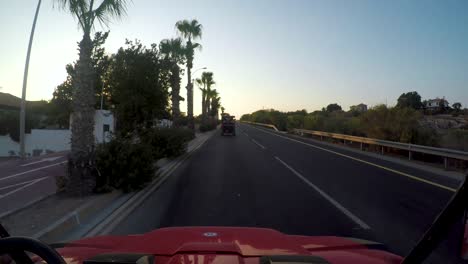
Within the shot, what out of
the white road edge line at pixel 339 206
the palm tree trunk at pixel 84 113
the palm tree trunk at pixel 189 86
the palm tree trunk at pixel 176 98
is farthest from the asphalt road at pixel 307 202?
the palm tree trunk at pixel 189 86

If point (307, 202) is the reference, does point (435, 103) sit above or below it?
above

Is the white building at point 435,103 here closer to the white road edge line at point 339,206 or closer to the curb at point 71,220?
the white road edge line at point 339,206

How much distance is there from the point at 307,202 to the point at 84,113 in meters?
6.17

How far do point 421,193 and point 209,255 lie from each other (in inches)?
445

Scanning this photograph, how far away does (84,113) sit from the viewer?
12859mm

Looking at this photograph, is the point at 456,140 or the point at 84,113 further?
the point at 456,140

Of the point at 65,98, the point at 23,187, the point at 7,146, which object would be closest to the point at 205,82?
the point at 65,98

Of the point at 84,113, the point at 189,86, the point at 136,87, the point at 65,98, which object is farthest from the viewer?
the point at 65,98

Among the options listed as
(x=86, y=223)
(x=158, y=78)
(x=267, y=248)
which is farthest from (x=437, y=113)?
(x=267, y=248)

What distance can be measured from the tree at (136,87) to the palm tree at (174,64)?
3094 millimetres

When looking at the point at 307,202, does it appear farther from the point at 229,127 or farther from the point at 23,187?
the point at 229,127

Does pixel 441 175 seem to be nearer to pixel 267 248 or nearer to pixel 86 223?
pixel 86 223

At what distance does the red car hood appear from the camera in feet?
10.5

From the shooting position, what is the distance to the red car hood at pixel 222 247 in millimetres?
3188
